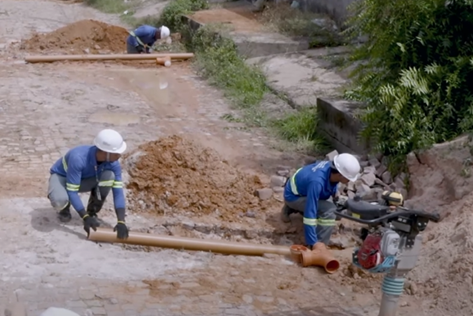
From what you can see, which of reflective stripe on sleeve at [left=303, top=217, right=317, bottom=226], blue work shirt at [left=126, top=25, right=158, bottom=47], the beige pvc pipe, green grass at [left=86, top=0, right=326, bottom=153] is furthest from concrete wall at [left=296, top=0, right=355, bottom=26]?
the beige pvc pipe

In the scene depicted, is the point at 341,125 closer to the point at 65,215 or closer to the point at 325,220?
the point at 325,220

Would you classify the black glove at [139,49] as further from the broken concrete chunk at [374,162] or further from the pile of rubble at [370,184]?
the broken concrete chunk at [374,162]

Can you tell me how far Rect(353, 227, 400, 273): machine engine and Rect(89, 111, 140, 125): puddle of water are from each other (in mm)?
6398

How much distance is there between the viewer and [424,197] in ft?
27.0

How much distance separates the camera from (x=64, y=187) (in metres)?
7.51

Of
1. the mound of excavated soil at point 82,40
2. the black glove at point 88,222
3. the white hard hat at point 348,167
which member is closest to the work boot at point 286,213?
the white hard hat at point 348,167

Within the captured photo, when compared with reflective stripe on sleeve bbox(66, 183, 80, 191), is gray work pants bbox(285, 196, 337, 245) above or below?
below

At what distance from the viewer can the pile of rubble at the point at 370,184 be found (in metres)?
8.63

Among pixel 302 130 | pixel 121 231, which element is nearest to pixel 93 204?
pixel 121 231

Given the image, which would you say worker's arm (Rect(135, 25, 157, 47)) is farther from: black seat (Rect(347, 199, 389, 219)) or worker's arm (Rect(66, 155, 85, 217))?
black seat (Rect(347, 199, 389, 219))

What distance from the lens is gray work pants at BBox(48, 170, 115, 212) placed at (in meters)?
7.39

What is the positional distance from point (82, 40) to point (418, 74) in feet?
32.7

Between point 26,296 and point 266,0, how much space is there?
13.2 meters

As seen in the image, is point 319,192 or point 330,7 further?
point 330,7
